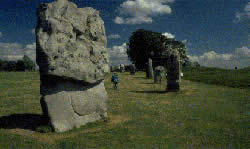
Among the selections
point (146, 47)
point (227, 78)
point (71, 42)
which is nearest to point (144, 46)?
point (146, 47)

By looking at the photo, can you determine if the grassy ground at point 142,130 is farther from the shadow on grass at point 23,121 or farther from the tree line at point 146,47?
the tree line at point 146,47

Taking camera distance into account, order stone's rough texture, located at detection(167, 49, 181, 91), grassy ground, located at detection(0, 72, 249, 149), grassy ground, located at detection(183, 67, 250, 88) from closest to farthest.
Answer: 1. grassy ground, located at detection(0, 72, 249, 149)
2. stone's rough texture, located at detection(167, 49, 181, 91)
3. grassy ground, located at detection(183, 67, 250, 88)

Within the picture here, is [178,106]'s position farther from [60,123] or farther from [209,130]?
[60,123]

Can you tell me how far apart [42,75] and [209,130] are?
679 cm

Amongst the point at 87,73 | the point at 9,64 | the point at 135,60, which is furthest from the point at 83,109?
the point at 9,64

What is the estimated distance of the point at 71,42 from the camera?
Result: 8.35 metres

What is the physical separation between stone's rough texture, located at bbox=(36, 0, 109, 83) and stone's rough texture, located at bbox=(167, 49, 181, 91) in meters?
10.6

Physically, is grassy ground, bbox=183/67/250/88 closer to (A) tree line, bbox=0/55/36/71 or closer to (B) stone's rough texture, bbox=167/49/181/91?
(B) stone's rough texture, bbox=167/49/181/91

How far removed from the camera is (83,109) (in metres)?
8.67

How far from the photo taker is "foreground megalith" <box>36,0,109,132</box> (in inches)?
304

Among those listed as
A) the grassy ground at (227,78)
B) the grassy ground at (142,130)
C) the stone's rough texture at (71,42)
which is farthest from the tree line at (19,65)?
the stone's rough texture at (71,42)

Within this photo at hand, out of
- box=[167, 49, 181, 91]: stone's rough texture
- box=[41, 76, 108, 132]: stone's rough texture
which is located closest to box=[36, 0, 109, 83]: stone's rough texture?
box=[41, 76, 108, 132]: stone's rough texture

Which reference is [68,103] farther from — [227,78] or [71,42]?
[227,78]

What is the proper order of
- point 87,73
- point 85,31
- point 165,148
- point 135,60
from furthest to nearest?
point 135,60 → point 85,31 → point 87,73 → point 165,148
